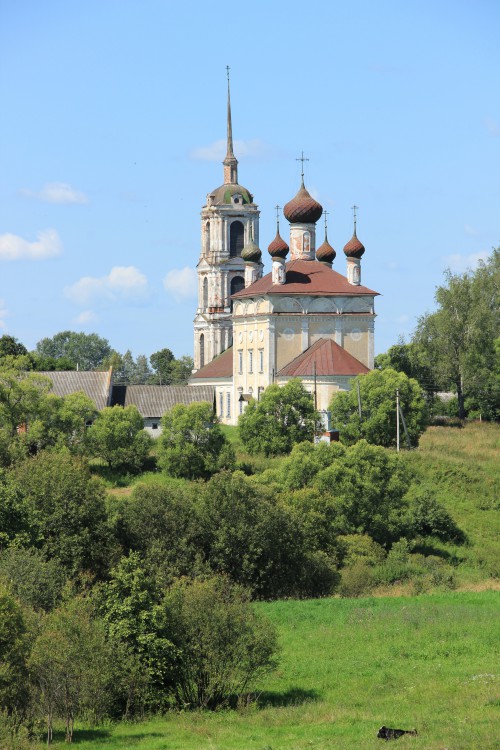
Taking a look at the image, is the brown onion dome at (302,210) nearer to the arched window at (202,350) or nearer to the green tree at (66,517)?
the arched window at (202,350)

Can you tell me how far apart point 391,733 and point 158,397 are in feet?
147

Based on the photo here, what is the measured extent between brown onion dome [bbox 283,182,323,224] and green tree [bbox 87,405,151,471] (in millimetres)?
19827

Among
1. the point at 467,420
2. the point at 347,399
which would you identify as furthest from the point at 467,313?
the point at 347,399

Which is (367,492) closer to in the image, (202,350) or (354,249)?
(354,249)

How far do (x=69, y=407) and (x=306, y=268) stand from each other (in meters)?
18.5

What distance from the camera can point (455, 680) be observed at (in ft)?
99.3

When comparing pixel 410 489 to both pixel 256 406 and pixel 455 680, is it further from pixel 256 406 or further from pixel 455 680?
pixel 455 680

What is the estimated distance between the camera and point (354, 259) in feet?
239

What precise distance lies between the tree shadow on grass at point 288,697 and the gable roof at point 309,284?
4064 cm

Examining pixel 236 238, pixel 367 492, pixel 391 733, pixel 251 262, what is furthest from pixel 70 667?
pixel 236 238

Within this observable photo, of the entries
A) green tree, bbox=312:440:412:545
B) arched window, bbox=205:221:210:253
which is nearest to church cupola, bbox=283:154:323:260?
arched window, bbox=205:221:210:253

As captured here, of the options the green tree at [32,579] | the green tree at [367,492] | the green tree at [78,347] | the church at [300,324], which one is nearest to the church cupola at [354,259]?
the church at [300,324]

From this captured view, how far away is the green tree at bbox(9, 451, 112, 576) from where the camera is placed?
3900cm

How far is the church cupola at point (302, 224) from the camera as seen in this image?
75.1m
